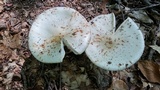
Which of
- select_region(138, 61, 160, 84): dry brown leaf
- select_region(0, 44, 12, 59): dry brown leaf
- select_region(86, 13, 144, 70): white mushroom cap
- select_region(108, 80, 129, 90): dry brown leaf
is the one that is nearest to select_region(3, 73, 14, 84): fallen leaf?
select_region(0, 44, 12, 59): dry brown leaf

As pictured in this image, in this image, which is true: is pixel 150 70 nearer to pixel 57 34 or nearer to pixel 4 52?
pixel 57 34

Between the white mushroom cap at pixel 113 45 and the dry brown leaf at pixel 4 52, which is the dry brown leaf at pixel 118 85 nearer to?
the white mushroom cap at pixel 113 45

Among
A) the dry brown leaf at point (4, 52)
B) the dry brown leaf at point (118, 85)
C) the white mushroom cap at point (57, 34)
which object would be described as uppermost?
the white mushroom cap at point (57, 34)

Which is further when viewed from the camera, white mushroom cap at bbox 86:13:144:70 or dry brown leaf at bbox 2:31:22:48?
dry brown leaf at bbox 2:31:22:48

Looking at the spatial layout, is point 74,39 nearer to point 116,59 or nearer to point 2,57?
point 116,59

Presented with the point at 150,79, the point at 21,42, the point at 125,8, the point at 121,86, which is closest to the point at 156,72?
the point at 150,79

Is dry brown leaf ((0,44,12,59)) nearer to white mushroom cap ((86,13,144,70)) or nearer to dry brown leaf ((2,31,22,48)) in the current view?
dry brown leaf ((2,31,22,48))

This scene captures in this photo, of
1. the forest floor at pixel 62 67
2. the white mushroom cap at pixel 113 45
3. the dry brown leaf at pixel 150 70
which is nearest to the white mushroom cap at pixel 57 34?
the white mushroom cap at pixel 113 45
